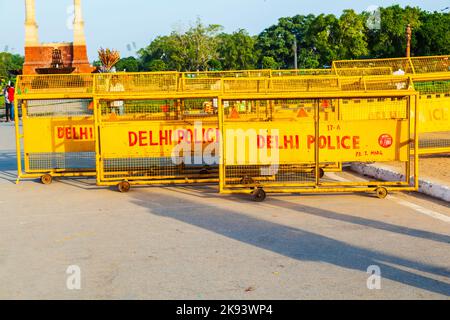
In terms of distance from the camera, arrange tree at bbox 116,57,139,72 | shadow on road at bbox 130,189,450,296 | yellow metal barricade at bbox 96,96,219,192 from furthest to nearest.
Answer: tree at bbox 116,57,139,72, yellow metal barricade at bbox 96,96,219,192, shadow on road at bbox 130,189,450,296

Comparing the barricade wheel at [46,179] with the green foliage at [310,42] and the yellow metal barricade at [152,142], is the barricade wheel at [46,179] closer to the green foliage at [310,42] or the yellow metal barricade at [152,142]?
the yellow metal barricade at [152,142]

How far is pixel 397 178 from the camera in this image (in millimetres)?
10406

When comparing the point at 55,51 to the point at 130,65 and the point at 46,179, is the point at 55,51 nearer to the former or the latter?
the point at 130,65

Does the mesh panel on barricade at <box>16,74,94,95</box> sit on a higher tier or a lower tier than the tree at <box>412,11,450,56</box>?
lower

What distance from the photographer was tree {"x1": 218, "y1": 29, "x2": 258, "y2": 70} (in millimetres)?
79250

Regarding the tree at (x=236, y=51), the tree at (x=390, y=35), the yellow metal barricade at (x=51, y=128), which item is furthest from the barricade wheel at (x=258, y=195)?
the tree at (x=236, y=51)

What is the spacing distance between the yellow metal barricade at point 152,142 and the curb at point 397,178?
3.05 m

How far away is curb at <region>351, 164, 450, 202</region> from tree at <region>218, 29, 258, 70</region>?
68111mm

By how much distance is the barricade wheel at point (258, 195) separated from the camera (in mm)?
9172

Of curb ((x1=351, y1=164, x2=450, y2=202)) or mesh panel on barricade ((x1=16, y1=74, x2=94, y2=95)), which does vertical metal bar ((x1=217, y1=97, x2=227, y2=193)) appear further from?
mesh panel on barricade ((x1=16, y1=74, x2=94, y2=95))

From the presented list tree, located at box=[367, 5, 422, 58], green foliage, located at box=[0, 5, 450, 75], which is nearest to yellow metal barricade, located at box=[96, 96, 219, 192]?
green foliage, located at box=[0, 5, 450, 75]

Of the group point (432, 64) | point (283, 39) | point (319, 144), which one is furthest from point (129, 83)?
point (283, 39)
